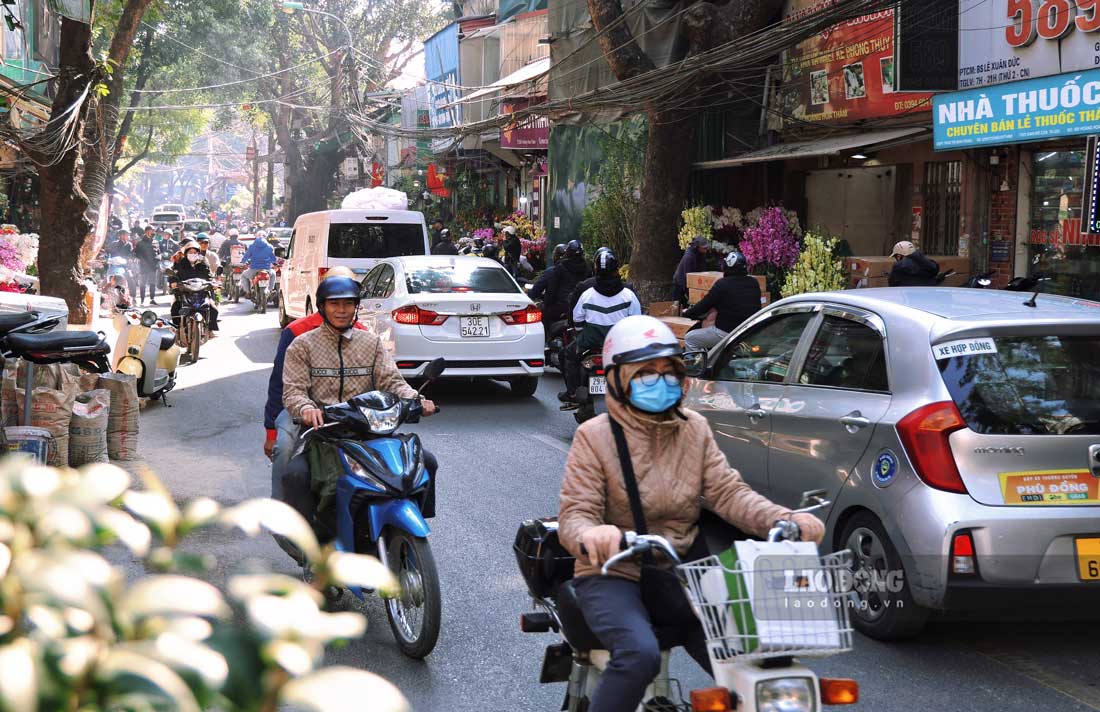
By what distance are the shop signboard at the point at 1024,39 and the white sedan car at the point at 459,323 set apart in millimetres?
5772

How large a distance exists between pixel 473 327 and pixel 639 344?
9484mm

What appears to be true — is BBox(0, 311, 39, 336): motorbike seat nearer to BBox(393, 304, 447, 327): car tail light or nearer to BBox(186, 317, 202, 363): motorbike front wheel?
BBox(393, 304, 447, 327): car tail light

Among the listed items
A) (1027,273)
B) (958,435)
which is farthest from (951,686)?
(1027,273)

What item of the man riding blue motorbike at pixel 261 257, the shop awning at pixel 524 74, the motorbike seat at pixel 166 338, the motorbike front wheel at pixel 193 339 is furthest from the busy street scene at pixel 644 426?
the shop awning at pixel 524 74

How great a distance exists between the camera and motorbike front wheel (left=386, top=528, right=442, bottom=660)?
5.29m

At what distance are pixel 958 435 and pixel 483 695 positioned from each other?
7.54 ft

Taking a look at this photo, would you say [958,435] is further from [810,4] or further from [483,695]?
[810,4]

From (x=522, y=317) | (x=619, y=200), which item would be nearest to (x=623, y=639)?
(x=522, y=317)

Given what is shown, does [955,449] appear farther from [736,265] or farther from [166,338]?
[166,338]

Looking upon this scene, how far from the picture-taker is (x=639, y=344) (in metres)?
3.72

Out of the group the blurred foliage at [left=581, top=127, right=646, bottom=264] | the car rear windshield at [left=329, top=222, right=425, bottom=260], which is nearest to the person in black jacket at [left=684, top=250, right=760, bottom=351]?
the car rear windshield at [left=329, top=222, right=425, bottom=260]

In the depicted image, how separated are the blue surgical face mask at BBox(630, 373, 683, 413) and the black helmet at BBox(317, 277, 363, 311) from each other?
2695 millimetres

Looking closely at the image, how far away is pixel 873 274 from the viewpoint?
14469 millimetres

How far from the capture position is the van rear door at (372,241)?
18.6 metres
